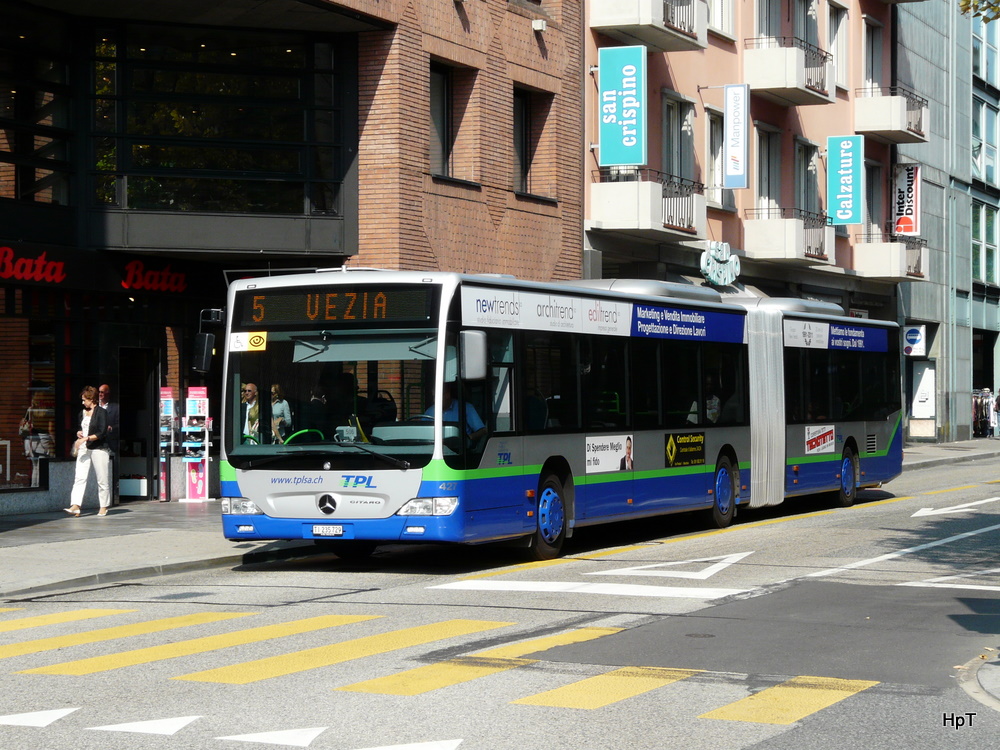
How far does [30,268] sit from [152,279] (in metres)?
2.34

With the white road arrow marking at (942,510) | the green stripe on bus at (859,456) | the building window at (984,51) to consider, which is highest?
the building window at (984,51)

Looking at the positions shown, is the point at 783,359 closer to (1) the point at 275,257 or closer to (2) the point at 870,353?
(2) the point at 870,353

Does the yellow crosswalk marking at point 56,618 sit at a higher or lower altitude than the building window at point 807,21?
lower

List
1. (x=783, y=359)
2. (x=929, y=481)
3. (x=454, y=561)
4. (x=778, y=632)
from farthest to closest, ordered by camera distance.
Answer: (x=929, y=481), (x=783, y=359), (x=454, y=561), (x=778, y=632)

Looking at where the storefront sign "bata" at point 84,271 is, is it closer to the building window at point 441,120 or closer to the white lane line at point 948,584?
the building window at point 441,120

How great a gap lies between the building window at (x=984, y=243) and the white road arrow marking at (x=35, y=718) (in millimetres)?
46351

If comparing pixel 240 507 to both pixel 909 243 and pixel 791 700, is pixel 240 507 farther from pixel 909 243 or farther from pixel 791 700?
pixel 909 243

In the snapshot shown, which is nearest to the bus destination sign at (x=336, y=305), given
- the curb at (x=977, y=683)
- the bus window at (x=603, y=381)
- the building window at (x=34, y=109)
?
the bus window at (x=603, y=381)

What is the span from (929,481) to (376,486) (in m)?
18.4

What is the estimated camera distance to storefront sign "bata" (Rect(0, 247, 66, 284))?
19.9m

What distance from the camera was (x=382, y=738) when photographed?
277 inches

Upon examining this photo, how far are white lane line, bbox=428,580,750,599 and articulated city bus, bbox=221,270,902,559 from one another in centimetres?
81

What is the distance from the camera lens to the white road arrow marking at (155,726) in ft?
23.7

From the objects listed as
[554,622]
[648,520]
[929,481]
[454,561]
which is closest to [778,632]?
[554,622]
